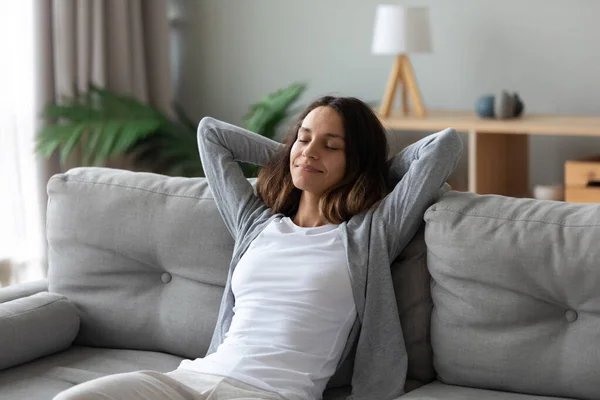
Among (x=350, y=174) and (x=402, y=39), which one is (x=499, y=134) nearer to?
(x=402, y=39)

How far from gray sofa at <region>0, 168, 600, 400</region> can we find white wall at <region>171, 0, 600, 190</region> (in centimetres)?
199

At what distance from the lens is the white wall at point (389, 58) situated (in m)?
3.91

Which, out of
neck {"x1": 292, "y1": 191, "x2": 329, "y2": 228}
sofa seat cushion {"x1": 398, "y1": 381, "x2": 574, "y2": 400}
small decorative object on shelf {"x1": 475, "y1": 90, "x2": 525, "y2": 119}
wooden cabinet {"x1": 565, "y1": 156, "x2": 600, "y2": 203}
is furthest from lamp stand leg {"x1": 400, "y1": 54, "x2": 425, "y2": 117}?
sofa seat cushion {"x1": 398, "y1": 381, "x2": 574, "y2": 400}

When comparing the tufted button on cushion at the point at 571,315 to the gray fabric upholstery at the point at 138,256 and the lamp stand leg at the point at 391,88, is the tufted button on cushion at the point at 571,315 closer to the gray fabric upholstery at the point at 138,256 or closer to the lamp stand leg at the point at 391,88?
the gray fabric upholstery at the point at 138,256

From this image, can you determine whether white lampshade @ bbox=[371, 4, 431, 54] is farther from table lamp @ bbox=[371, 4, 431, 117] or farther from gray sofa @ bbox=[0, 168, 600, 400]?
gray sofa @ bbox=[0, 168, 600, 400]

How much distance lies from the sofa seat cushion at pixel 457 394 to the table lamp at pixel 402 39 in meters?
1.99

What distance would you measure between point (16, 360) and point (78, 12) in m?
2.09

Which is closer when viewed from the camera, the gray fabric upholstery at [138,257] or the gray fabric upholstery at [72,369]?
the gray fabric upholstery at [72,369]

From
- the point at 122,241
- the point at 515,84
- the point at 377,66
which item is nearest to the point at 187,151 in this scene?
the point at 377,66

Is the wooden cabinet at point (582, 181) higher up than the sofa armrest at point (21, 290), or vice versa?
the wooden cabinet at point (582, 181)

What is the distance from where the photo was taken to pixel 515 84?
403cm

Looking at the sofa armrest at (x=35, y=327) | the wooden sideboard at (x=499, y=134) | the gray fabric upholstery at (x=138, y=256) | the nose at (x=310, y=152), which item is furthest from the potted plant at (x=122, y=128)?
the nose at (x=310, y=152)

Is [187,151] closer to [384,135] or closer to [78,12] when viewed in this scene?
[78,12]

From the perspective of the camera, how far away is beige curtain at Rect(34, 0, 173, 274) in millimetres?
3961
